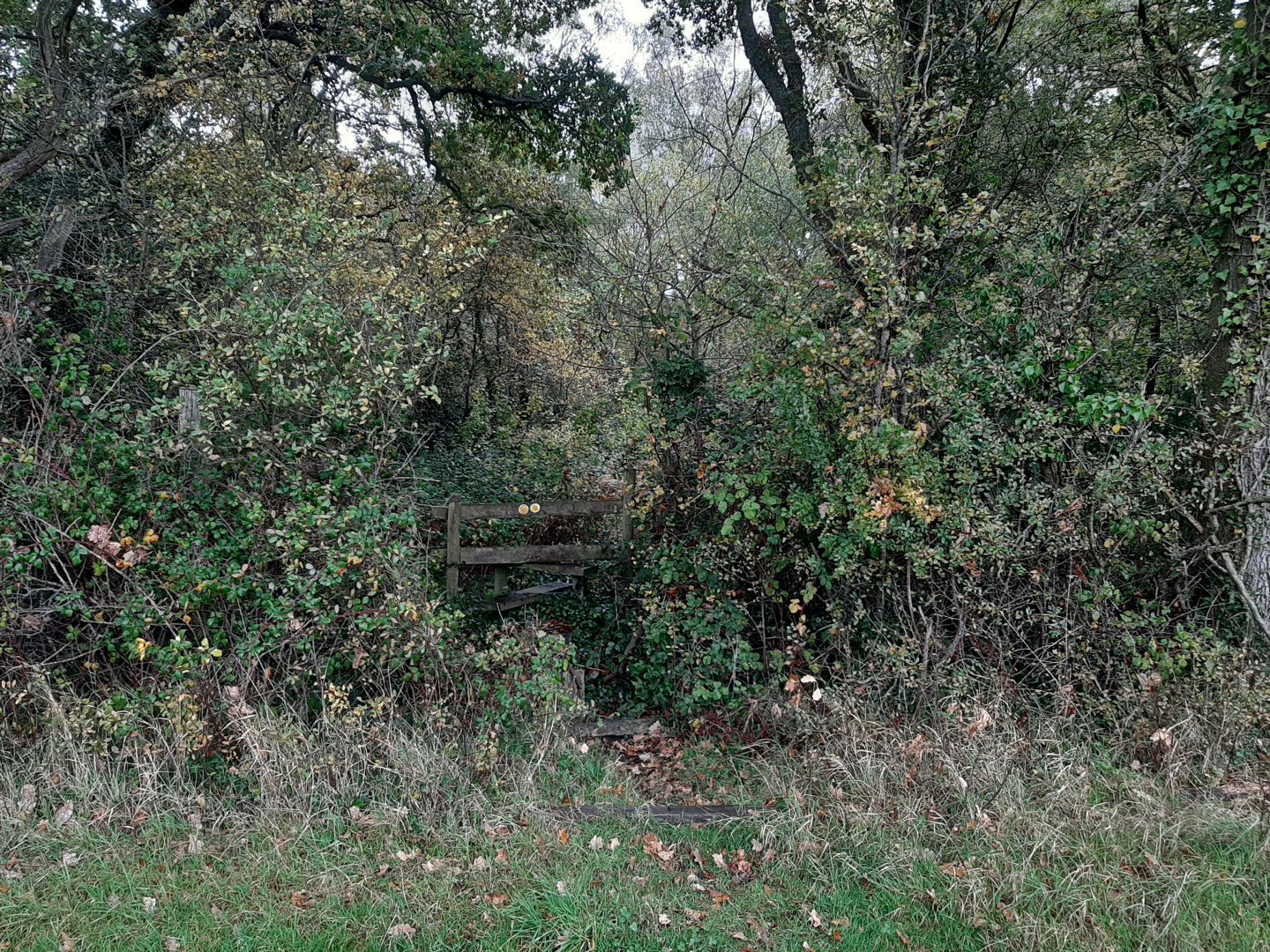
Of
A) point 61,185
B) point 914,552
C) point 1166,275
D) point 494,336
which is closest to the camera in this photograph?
point 914,552

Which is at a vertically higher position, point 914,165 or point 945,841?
point 914,165

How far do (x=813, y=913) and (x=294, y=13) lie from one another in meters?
8.79

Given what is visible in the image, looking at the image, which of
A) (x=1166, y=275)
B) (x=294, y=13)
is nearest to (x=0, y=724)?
(x=294, y=13)

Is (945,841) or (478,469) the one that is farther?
(478,469)

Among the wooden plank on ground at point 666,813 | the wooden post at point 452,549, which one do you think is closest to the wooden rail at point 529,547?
the wooden post at point 452,549

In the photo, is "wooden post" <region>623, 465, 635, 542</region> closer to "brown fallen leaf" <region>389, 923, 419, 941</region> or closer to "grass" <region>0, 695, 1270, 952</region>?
"grass" <region>0, 695, 1270, 952</region>

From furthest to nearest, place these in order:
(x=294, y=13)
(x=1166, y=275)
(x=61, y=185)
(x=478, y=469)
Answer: (x=478, y=469), (x=294, y=13), (x=61, y=185), (x=1166, y=275)

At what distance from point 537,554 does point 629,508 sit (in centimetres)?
101

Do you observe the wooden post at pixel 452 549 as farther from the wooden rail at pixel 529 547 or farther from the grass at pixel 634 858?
the grass at pixel 634 858

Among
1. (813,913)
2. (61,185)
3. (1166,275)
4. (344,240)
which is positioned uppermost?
(61,185)

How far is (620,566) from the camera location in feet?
22.9

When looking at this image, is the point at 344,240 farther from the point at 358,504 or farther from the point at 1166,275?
the point at 1166,275

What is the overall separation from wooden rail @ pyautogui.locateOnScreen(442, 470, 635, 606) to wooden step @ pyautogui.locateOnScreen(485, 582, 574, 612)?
17 mm

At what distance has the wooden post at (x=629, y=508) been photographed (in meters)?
6.63
